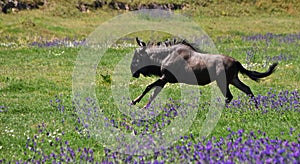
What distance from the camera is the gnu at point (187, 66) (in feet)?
37.0

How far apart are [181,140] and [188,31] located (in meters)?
27.8

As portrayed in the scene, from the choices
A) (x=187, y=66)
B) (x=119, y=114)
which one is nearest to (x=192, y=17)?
(x=187, y=66)

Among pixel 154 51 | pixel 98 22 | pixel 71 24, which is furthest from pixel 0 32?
pixel 154 51

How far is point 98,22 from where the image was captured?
41250 millimetres

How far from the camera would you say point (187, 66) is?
1159cm

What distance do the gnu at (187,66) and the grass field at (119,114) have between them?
0.53 metres

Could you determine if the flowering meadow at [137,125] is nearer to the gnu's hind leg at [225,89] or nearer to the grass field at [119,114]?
the grass field at [119,114]

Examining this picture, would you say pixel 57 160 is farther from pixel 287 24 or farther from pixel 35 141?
pixel 287 24

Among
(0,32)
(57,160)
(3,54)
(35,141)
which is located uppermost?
(57,160)

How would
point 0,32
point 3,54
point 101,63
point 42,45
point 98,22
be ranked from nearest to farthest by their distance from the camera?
point 101,63, point 3,54, point 42,45, point 0,32, point 98,22

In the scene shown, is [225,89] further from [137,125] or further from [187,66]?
[137,125]

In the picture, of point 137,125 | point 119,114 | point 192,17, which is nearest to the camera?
point 137,125

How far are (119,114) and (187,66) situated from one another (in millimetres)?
1984

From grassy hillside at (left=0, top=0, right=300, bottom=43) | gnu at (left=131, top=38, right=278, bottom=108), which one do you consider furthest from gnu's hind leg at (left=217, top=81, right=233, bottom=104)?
grassy hillside at (left=0, top=0, right=300, bottom=43)
